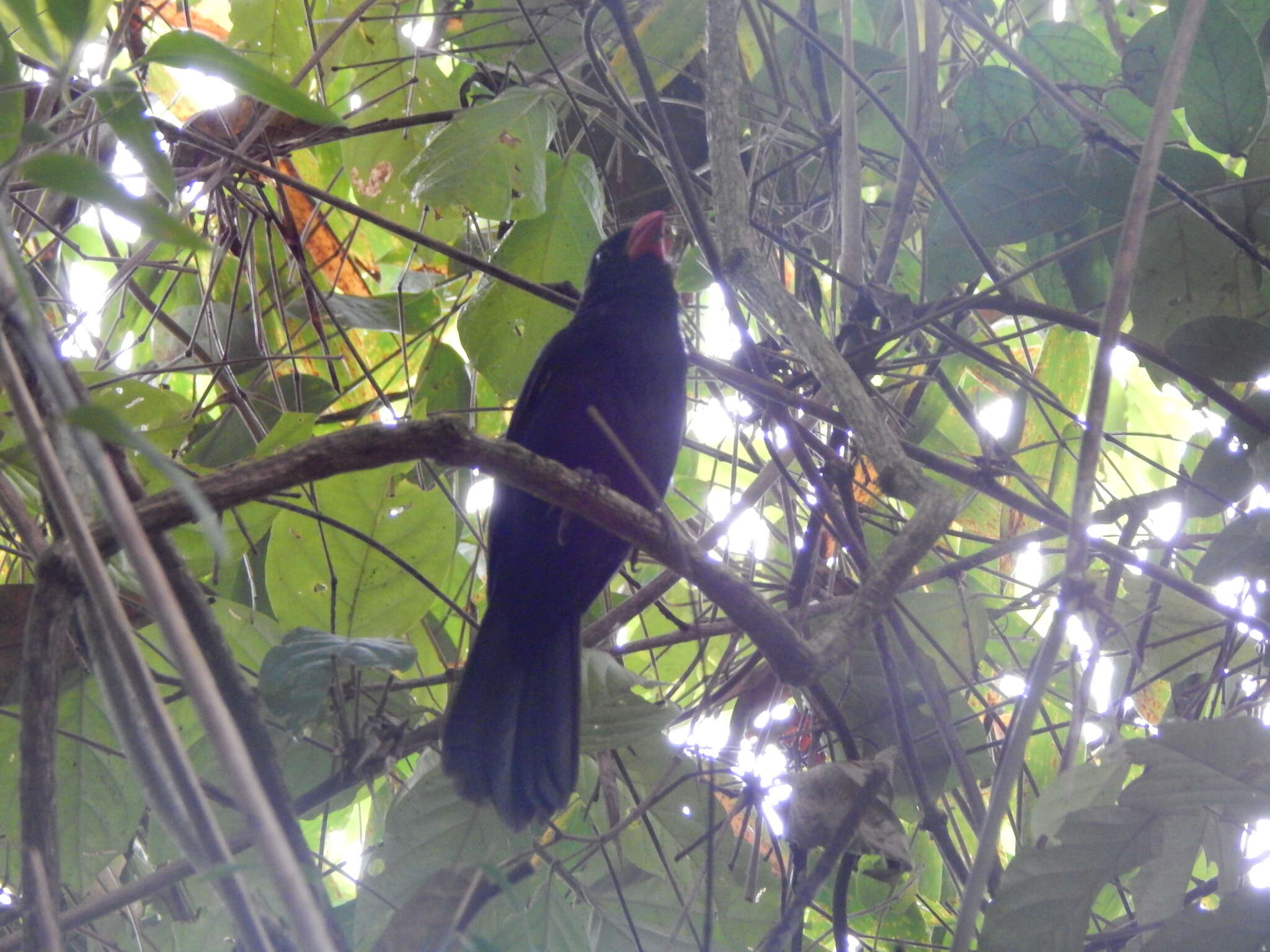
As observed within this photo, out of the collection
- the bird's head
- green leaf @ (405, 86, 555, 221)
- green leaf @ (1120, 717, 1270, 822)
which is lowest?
green leaf @ (1120, 717, 1270, 822)

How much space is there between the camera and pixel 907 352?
8.31ft

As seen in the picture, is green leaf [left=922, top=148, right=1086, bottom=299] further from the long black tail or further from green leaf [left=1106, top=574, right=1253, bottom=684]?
the long black tail

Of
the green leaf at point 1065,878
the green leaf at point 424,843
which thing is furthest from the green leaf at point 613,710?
the green leaf at point 1065,878

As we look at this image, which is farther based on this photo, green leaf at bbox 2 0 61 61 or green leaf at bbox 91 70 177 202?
green leaf at bbox 91 70 177 202

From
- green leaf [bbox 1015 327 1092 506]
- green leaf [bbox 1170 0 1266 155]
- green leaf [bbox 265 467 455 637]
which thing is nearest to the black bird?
green leaf [bbox 265 467 455 637]

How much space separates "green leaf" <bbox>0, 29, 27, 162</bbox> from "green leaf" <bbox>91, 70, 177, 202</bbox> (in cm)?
8

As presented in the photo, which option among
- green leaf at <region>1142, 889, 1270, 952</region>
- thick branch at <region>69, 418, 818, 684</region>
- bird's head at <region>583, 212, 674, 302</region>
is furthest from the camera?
bird's head at <region>583, 212, 674, 302</region>

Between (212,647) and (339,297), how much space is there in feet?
4.83

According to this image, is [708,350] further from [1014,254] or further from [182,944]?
[182,944]

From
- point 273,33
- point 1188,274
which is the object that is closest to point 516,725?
point 1188,274

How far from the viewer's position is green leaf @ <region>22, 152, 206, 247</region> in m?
0.74

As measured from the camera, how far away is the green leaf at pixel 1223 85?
170 centimetres

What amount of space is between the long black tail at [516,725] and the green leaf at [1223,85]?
141 cm

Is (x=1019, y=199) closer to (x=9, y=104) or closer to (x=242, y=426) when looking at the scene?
(x=9, y=104)
